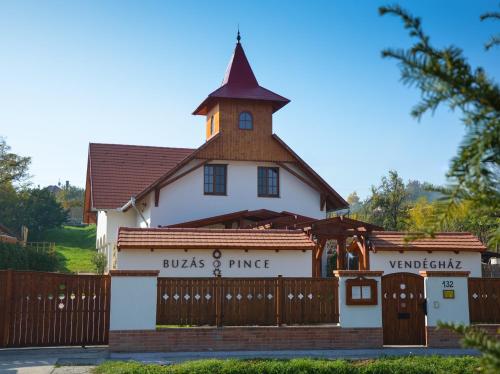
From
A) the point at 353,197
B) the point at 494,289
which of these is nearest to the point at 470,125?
the point at 494,289

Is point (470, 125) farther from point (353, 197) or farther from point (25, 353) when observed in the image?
point (353, 197)

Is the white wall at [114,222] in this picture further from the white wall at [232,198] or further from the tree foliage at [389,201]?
the tree foliage at [389,201]

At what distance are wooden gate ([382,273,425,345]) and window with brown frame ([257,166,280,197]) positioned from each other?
48.5ft

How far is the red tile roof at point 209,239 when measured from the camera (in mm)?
18438

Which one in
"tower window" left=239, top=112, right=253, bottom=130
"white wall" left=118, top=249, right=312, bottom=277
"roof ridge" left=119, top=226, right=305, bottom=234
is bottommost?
"white wall" left=118, top=249, right=312, bottom=277

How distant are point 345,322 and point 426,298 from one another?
208cm

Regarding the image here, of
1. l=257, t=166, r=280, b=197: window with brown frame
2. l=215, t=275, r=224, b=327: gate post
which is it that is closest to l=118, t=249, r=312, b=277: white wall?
l=215, t=275, r=224, b=327: gate post

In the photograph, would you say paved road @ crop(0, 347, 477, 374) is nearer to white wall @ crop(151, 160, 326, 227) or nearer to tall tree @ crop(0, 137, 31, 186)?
white wall @ crop(151, 160, 326, 227)

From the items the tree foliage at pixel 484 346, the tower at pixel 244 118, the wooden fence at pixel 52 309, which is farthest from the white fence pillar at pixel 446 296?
the tower at pixel 244 118

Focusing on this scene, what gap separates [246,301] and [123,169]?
66.3 feet

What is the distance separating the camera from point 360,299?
14.0 meters

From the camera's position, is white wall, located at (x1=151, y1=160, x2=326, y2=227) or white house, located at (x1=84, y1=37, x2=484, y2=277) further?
white wall, located at (x1=151, y1=160, x2=326, y2=227)

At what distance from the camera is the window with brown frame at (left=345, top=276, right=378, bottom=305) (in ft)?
45.8

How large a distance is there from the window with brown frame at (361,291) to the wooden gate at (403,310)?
36cm
